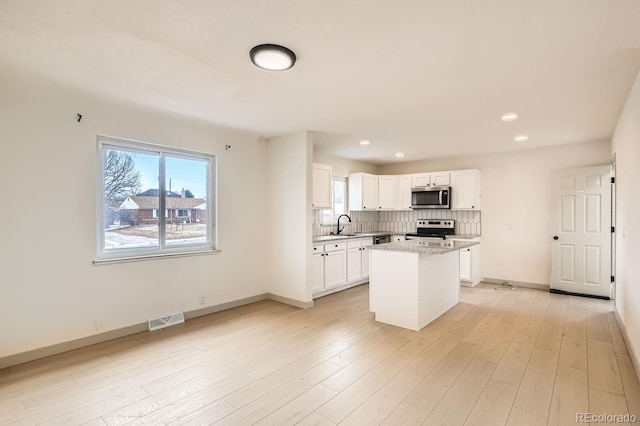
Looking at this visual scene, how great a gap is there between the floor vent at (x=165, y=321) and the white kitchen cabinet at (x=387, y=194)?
4.47 m

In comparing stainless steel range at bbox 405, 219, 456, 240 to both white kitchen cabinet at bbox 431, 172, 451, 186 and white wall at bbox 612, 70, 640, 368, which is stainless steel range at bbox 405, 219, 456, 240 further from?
white wall at bbox 612, 70, 640, 368

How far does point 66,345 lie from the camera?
308cm

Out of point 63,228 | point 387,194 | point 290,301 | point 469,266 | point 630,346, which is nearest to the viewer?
point 630,346

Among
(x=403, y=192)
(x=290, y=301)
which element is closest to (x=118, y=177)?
(x=290, y=301)

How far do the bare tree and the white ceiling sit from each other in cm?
69

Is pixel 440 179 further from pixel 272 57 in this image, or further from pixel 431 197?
pixel 272 57

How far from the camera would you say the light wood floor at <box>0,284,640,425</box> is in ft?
6.97

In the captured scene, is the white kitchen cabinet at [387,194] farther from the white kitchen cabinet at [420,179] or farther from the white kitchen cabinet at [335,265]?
the white kitchen cabinet at [335,265]

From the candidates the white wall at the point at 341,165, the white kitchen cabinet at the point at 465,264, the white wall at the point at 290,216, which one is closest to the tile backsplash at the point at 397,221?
the white kitchen cabinet at the point at 465,264

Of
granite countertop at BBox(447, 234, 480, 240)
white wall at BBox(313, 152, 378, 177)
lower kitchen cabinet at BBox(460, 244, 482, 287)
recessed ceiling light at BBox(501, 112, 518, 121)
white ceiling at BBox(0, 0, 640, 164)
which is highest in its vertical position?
white ceiling at BBox(0, 0, 640, 164)

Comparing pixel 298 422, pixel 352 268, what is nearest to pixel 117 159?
pixel 298 422

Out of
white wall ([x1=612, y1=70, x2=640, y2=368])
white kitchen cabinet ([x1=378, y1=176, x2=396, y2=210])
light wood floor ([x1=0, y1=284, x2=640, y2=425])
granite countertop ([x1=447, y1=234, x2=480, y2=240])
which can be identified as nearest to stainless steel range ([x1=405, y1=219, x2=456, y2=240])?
granite countertop ([x1=447, y1=234, x2=480, y2=240])

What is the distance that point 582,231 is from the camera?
4.97 metres

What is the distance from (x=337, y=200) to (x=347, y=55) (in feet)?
14.1
